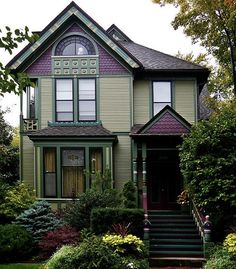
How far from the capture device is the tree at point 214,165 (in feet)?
51.7

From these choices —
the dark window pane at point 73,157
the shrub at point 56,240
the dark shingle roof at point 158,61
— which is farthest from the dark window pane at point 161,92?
the shrub at point 56,240

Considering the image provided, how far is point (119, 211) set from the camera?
1595cm

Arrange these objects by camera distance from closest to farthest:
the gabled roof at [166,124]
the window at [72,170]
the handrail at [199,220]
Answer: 1. the handrail at [199,220]
2. the gabled roof at [166,124]
3. the window at [72,170]

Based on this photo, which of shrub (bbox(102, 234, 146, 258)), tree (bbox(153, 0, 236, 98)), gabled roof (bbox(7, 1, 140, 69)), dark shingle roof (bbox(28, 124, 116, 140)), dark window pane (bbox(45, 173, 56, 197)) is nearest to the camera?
shrub (bbox(102, 234, 146, 258))

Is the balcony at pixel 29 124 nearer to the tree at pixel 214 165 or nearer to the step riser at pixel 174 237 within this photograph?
the step riser at pixel 174 237

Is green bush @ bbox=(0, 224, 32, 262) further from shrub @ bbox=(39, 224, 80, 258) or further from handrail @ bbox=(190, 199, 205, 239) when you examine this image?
handrail @ bbox=(190, 199, 205, 239)

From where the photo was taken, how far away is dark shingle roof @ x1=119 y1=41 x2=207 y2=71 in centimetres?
2225

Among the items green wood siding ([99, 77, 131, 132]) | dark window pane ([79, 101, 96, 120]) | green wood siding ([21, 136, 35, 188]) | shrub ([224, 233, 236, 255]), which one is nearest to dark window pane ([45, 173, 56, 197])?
green wood siding ([21, 136, 35, 188])

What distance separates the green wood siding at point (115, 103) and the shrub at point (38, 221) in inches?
214

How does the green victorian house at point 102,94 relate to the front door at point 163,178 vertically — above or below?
above

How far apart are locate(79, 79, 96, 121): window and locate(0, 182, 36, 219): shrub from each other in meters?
4.09

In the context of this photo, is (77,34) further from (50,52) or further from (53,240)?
(53,240)

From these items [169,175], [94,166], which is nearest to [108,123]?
[94,166]

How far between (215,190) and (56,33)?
34.0ft
